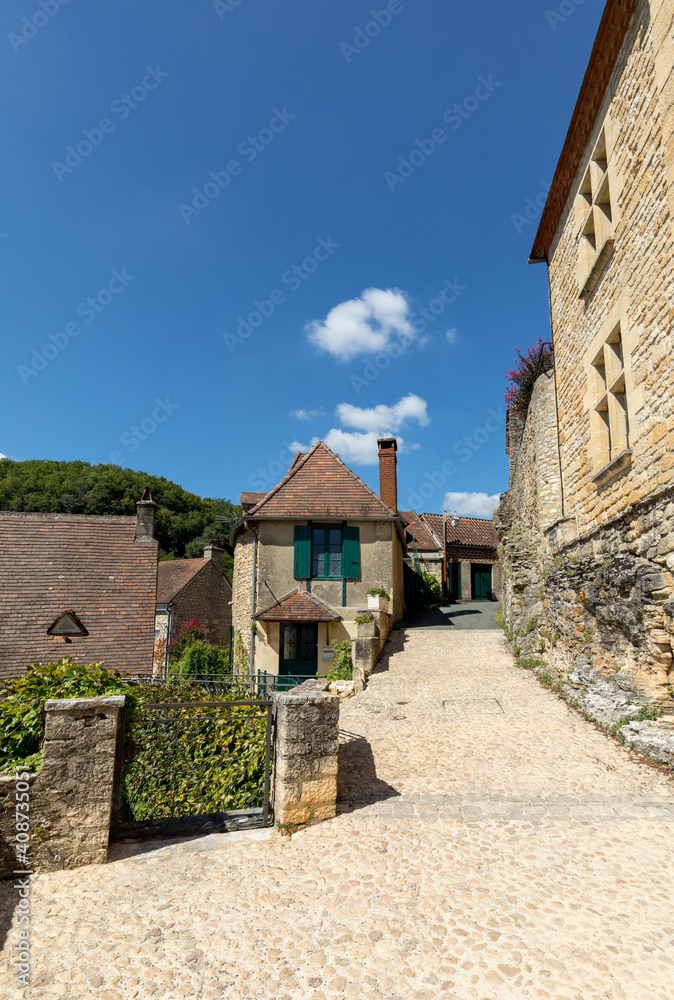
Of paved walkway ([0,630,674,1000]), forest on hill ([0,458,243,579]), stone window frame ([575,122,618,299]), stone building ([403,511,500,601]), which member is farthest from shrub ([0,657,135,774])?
forest on hill ([0,458,243,579])

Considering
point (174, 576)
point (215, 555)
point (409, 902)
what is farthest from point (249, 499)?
point (409, 902)

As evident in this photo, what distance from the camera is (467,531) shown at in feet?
85.4

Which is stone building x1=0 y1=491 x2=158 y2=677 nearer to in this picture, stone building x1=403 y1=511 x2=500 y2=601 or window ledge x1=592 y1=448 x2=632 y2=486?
window ledge x1=592 y1=448 x2=632 y2=486

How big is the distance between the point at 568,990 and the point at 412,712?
5731mm

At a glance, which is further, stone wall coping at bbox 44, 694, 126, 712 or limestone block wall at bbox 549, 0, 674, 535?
limestone block wall at bbox 549, 0, 674, 535

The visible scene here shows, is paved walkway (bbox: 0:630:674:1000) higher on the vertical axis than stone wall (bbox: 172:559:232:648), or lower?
lower

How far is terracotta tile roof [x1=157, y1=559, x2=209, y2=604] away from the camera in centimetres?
2342

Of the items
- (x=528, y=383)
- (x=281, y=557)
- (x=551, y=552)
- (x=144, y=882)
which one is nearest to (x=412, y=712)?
(x=551, y=552)

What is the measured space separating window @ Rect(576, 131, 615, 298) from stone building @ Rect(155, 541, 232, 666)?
17638 millimetres

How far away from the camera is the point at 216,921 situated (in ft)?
11.0

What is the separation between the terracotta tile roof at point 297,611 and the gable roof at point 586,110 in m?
10.1

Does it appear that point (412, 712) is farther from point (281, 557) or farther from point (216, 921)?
point (281, 557)

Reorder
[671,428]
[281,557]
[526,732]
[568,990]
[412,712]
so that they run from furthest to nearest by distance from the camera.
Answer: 1. [281,557]
2. [412,712]
3. [526,732]
4. [671,428]
5. [568,990]

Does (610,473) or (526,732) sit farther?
(610,473)
